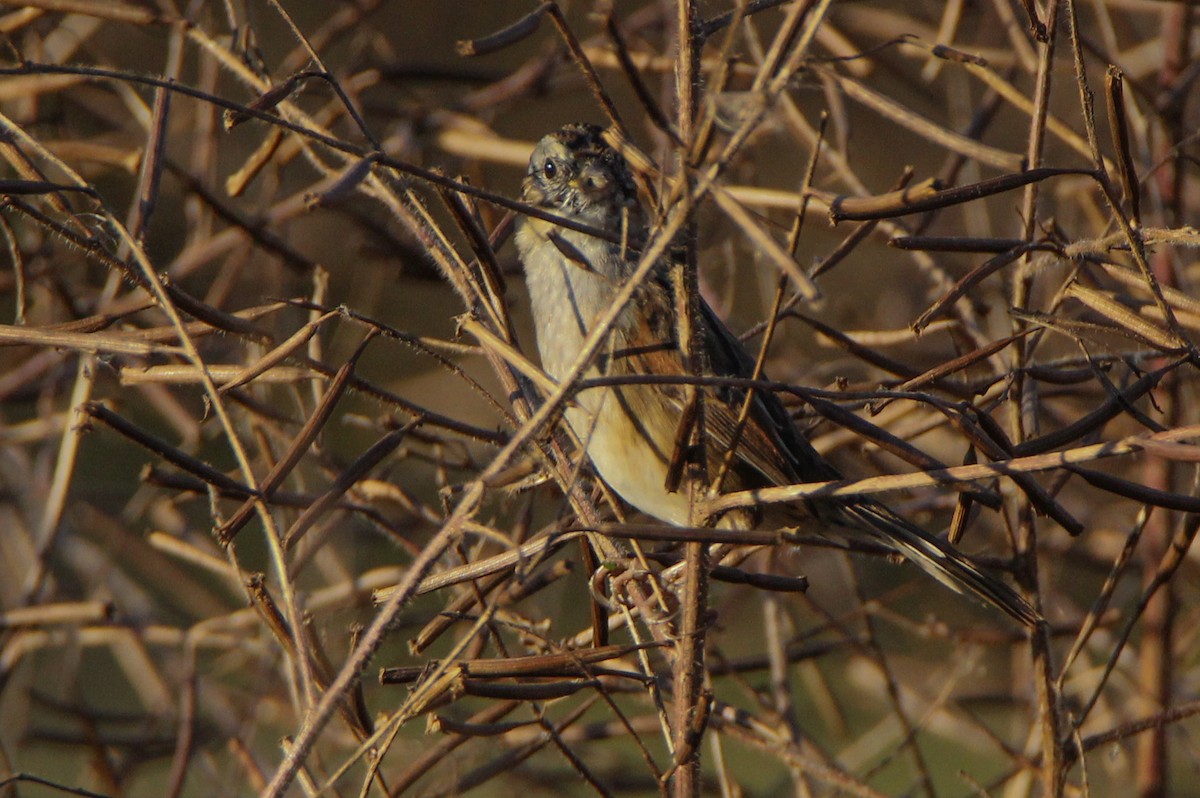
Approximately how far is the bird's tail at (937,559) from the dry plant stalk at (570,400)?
87mm

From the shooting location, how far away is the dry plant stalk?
1525 millimetres

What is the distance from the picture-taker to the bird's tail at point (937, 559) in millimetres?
2215

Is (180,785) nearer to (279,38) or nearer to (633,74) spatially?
(633,74)

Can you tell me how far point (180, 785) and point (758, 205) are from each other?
176cm

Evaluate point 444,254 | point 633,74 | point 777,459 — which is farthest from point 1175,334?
point 777,459

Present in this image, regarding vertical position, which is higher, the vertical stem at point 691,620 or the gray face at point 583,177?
the gray face at point 583,177

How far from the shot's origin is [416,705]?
1537mm

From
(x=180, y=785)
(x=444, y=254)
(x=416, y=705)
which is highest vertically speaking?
(x=444, y=254)

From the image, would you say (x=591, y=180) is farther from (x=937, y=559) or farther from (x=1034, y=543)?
(x=1034, y=543)

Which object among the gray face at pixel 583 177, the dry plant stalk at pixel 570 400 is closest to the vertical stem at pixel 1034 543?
the dry plant stalk at pixel 570 400

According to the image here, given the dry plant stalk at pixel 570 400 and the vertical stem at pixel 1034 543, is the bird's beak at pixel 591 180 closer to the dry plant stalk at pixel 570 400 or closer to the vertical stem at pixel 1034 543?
the dry plant stalk at pixel 570 400

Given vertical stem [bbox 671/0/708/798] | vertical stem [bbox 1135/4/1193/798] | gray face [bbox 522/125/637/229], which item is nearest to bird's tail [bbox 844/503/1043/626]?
vertical stem [bbox 1135/4/1193/798]

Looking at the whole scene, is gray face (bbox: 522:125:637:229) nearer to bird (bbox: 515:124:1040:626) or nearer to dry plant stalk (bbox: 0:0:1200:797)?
bird (bbox: 515:124:1040:626)

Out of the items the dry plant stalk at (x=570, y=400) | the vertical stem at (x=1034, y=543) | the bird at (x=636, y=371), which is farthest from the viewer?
the bird at (x=636, y=371)
